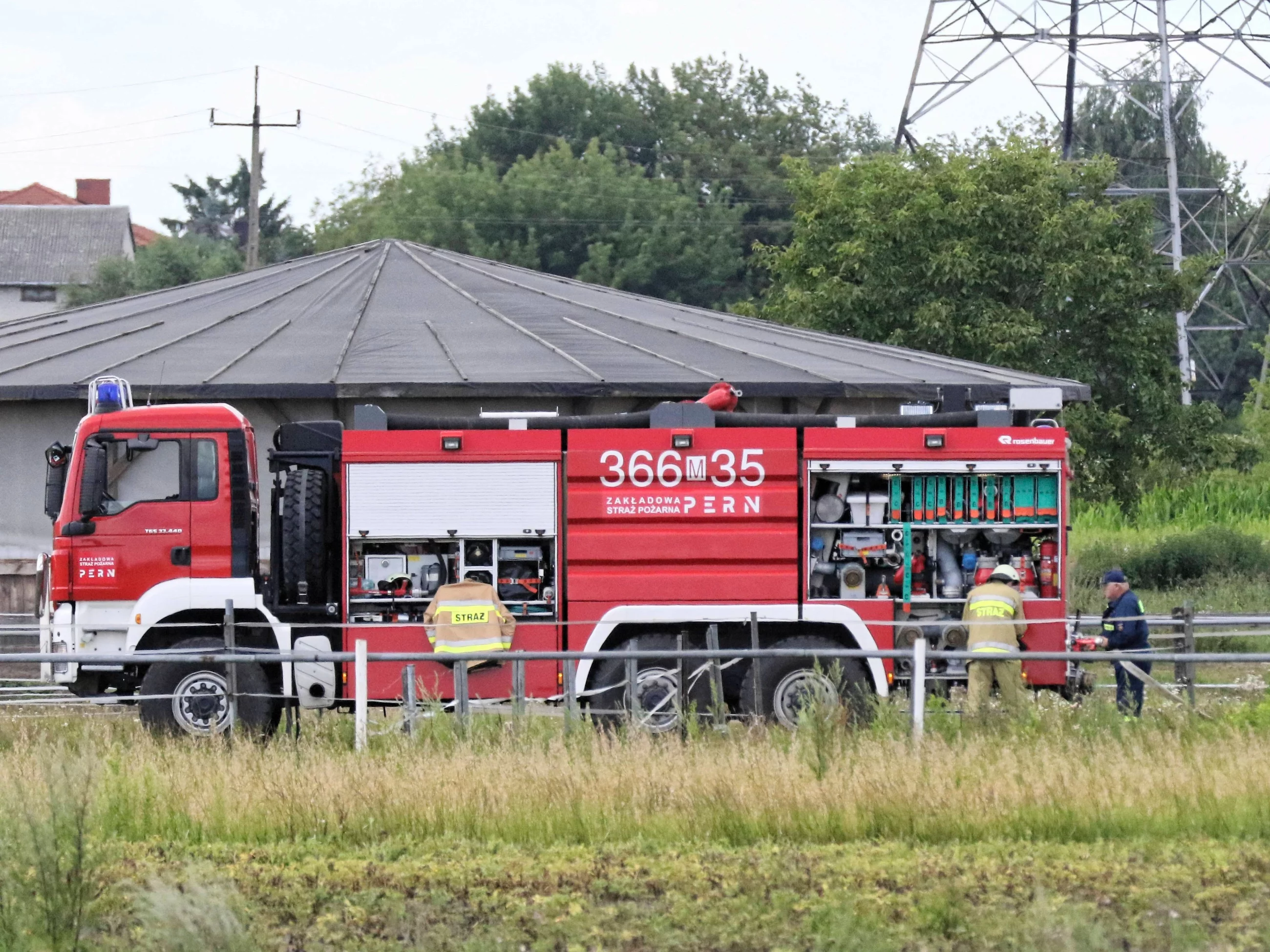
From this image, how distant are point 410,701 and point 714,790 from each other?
10.3 ft

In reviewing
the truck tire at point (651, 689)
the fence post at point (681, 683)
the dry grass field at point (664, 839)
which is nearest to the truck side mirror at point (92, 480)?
the dry grass field at point (664, 839)

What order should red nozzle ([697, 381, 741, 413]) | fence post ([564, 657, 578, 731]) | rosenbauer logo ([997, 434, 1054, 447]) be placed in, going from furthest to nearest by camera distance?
red nozzle ([697, 381, 741, 413]) → rosenbauer logo ([997, 434, 1054, 447]) → fence post ([564, 657, 578, 731])

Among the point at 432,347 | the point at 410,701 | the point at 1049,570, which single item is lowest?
the point at 410,701

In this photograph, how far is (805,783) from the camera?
9.46m

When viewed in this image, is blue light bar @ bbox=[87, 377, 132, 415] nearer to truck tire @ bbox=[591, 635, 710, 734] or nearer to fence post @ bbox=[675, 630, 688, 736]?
truck tire @ bbox=[591, 635, 710, 734]

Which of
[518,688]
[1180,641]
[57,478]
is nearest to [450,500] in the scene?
[518,688]

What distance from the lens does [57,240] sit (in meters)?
81.9

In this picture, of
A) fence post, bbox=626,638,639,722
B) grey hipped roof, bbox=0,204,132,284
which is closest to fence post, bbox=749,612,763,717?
fence post, bbox=626,638,639,722

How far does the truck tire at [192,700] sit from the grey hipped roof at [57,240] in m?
67.5

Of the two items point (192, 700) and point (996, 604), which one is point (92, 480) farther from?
point (996, 604)

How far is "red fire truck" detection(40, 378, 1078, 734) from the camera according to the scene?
13.7 meters

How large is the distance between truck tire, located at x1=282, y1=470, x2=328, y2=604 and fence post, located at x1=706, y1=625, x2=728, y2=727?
11.1 ft

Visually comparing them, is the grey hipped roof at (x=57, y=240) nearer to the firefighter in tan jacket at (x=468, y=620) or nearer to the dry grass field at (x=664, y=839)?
the firefighter in tan jacket at (x=468, y=620)

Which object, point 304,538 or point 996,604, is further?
point 304,538
